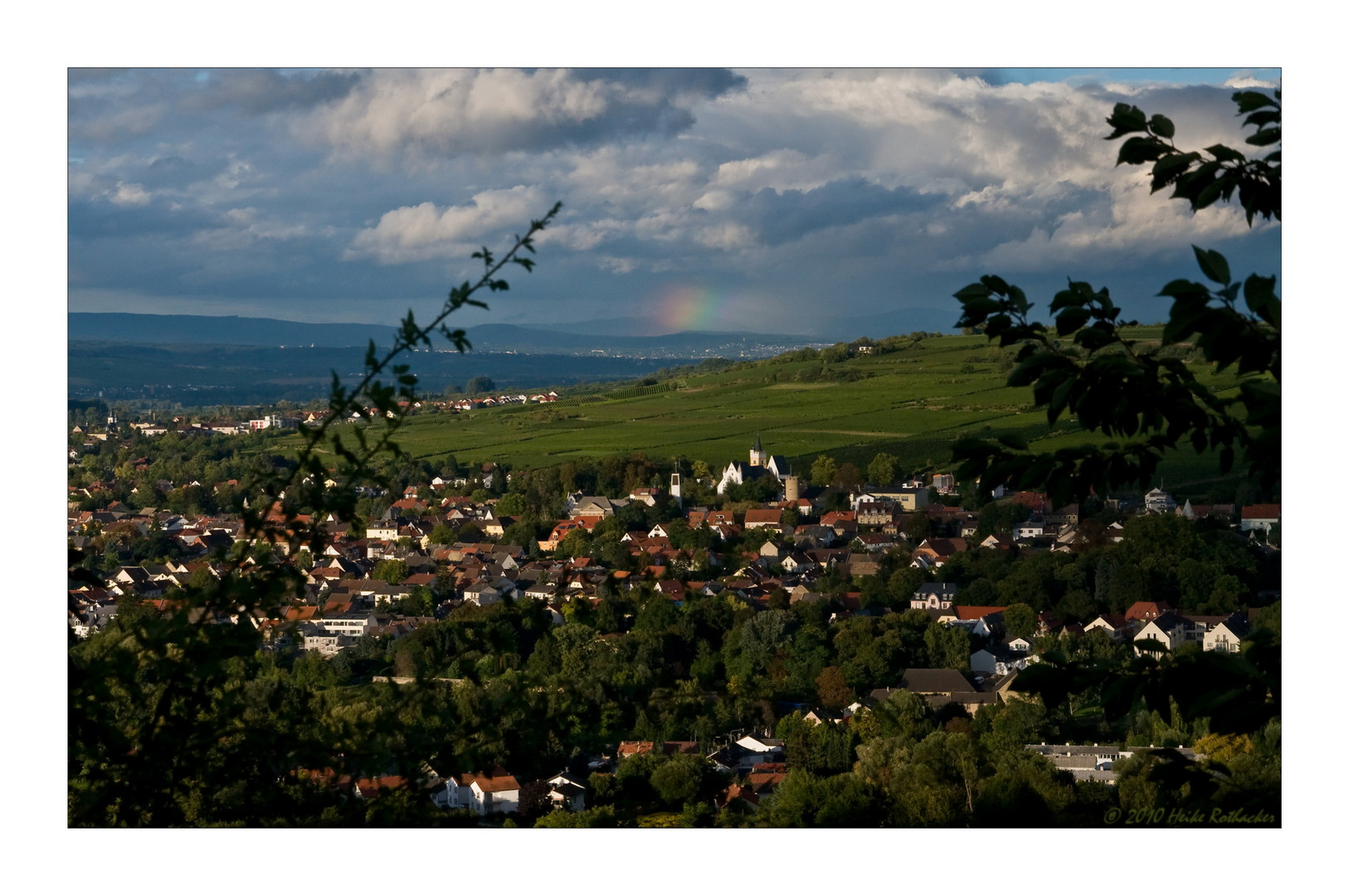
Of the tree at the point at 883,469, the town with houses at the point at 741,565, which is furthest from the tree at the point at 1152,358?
the tree at the point at 883,469

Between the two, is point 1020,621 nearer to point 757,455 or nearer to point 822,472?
point 822,472

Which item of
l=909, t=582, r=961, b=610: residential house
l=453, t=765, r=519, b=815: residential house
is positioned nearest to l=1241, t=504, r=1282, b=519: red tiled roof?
l=909, t=582, r=961, b=610: residential house

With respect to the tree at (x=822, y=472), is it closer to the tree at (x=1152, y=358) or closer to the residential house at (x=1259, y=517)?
the residential house at (x=1259, y=517)

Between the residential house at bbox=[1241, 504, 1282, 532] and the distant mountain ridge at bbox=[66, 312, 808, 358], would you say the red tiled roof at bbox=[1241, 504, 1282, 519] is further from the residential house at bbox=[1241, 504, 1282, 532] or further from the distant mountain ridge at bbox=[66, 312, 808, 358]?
the distant mountain ridge at bbox=[66, 312, 808, 358]

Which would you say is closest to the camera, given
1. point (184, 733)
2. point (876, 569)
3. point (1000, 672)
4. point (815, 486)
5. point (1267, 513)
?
point (184, 733)

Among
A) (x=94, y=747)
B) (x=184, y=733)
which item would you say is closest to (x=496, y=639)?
(x=184, y=733)

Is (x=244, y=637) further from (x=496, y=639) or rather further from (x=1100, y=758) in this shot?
(x=1100, y=758)

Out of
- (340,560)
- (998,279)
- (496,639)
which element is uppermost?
(998,279)
